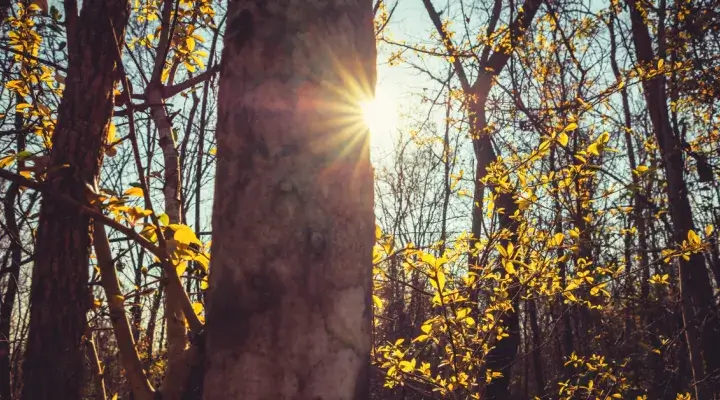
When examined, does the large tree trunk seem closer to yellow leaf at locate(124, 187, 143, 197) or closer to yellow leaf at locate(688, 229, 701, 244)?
yellow leaf at locate(688, 229, 701, 244)

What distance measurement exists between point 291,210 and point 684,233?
406 centimetres

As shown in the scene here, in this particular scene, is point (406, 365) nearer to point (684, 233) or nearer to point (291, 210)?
point (291, 210)

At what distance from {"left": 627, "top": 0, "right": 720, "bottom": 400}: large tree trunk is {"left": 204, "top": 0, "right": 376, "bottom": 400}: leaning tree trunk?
3790 millimetres

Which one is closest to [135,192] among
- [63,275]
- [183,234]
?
[183,234]

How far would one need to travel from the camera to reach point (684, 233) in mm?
3646

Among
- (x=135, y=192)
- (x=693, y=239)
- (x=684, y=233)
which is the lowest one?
(x=135, y=192)

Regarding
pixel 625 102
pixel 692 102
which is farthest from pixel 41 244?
pixel 625 102

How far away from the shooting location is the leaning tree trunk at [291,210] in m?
0.65

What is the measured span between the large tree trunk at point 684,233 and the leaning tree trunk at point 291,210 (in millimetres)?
3790

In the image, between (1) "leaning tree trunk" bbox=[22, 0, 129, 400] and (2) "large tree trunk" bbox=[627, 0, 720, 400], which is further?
(2) "large tree trunk" bbox=[627, 0, 720, 400]

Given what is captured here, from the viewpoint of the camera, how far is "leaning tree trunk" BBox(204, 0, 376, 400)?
2.12 ft

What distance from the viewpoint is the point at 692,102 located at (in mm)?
5469

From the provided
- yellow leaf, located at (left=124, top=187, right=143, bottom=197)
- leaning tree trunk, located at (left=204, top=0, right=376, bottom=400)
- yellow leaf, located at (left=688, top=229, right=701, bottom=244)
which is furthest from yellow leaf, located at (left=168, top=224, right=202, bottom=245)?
yellow leaf, located at (left=688, top=229, right=701, bottom=244)

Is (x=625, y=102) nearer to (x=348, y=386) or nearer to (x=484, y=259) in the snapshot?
(x=484, y=259)
